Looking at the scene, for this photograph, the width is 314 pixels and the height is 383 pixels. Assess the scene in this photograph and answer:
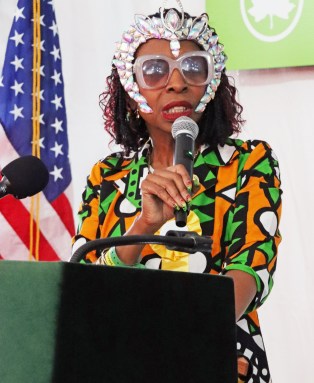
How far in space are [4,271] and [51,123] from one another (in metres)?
2.55

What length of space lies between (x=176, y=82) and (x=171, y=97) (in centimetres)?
4

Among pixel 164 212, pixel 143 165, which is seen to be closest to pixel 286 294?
pixel 143 165

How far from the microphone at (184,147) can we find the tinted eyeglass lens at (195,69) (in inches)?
14.7

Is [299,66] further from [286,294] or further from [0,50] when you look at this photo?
[0,50]

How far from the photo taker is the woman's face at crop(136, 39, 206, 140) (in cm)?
230

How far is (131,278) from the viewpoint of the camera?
1212 millimetres

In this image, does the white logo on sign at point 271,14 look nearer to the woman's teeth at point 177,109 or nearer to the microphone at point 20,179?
the woman's teeth at point 177,109

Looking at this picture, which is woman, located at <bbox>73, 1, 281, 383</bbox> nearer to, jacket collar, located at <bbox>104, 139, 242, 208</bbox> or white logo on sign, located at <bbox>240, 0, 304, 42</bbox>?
jacket collar, located at <bbox>104, 139, 242, 208</bbox>

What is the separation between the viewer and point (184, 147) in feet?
5.87

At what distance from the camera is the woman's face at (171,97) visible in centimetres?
230

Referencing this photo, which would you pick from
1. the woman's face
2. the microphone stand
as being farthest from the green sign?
the microphone stand

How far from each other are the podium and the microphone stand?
0.22 m

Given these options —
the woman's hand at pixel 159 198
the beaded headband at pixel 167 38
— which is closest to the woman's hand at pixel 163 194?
the woman's hand at pixel 159 198

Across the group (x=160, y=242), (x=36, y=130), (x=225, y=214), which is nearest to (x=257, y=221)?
(x=225, y=214)
